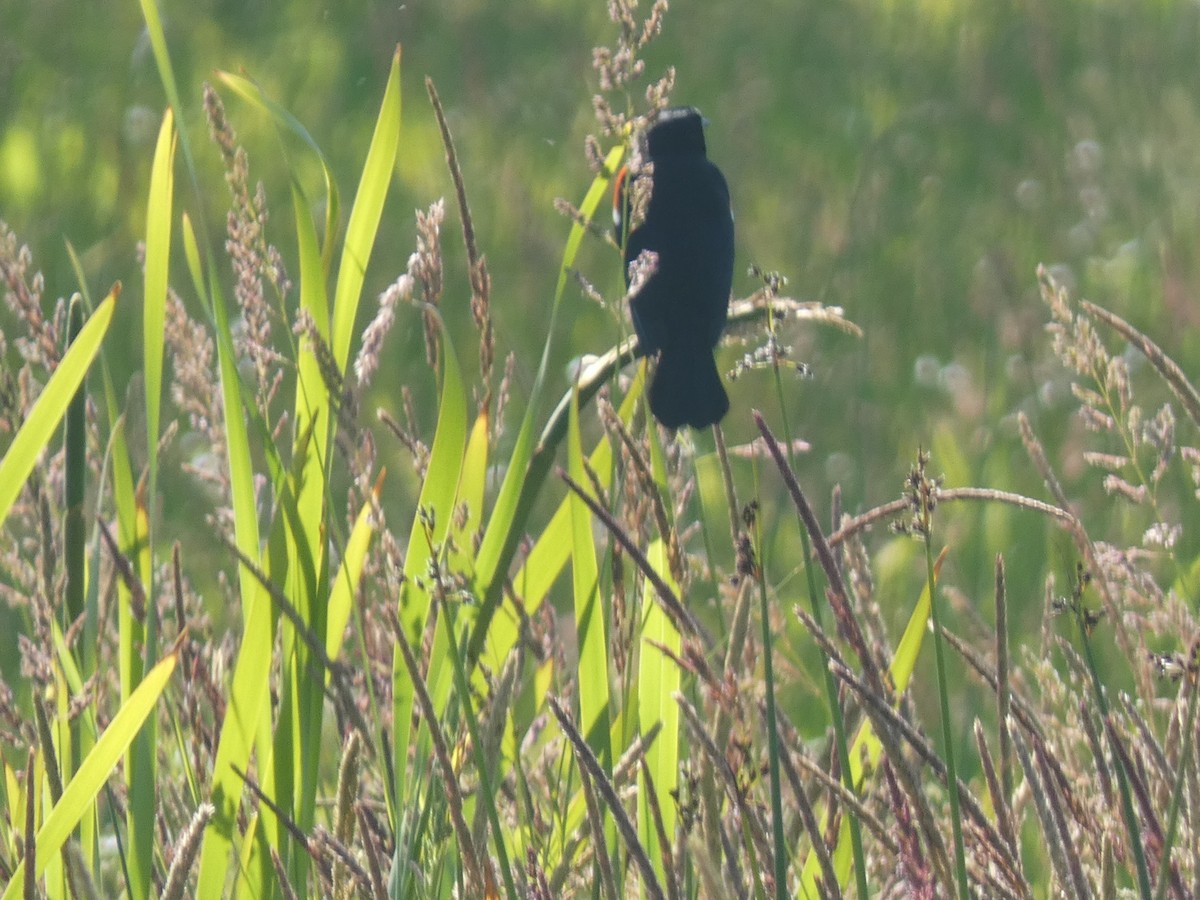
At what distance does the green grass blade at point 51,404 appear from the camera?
1258 mm

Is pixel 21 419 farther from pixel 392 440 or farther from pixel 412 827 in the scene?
pixel 392 440

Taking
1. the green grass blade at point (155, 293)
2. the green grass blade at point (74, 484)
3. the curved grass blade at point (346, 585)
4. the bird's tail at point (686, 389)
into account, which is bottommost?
the curved grass blade at point (346, 585)

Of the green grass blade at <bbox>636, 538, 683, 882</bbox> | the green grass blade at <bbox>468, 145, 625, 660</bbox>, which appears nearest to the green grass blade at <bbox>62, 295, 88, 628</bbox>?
the green grass blade at <bbox>468, 145, 625, 660</bbox>

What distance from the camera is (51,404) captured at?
1.27 metres

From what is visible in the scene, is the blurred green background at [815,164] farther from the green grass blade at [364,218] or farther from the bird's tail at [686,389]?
the green grass blade at [364,218]

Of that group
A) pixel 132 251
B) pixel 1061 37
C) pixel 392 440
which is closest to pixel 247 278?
pixel 392 440

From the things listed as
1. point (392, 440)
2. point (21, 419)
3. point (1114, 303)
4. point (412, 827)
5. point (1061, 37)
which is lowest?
point (412, 827)

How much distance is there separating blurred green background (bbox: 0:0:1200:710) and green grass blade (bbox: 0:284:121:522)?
1802 mm

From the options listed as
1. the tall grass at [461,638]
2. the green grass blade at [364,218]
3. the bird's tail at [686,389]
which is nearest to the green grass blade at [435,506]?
the tall grass at [461,638]

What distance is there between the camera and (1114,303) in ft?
15.4

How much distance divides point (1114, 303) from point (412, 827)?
3861 millimetres

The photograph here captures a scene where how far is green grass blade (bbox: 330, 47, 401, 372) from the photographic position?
1.40 meters

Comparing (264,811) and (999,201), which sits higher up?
(999,201)

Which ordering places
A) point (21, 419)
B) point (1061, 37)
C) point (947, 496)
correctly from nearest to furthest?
1. point (947, 496)
2. point (21, 419)
3. point (1061, 37)
